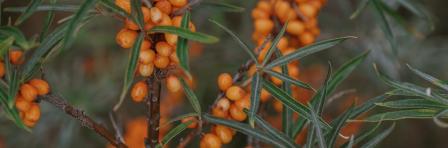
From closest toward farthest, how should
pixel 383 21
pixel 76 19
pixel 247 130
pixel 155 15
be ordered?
pixel 76 19, pixel 155 15, pixel 247 130, pixel 383 21

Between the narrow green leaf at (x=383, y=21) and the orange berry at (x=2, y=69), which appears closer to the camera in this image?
the orange berry at (x=2, y=69)

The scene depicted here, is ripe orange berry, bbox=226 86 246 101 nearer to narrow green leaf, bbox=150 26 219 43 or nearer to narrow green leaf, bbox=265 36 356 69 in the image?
narrow green leaf, bbox=265 36 356 69

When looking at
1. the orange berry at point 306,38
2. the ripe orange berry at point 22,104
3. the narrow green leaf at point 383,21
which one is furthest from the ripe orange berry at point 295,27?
the ripe orange berry at point 22,104

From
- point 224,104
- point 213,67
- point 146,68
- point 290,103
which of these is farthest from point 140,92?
point 213,67

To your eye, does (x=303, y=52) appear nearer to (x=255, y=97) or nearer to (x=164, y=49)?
(x=255, y=97)

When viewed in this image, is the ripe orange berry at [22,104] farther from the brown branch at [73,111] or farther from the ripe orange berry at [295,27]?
the ripe orange berry at [295,27]
